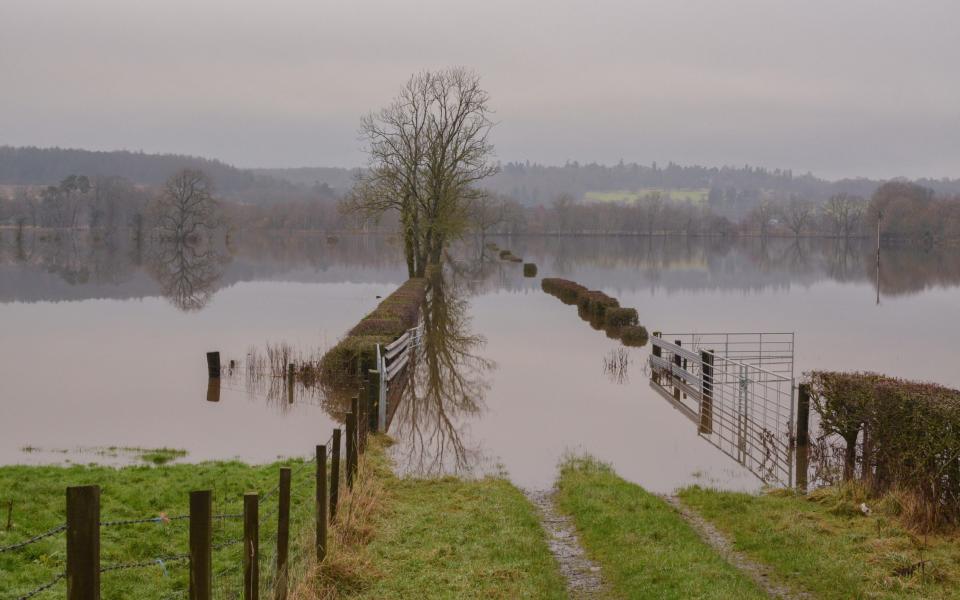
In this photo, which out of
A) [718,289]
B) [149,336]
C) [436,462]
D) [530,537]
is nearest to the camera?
[530,537]

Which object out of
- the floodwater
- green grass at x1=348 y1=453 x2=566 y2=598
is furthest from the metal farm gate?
green grass at x1=348 y1=453 x2=566 y2=598

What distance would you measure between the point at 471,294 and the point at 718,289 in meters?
18.8

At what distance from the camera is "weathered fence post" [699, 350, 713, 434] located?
19.6 meters

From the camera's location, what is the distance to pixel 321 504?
8664 mm

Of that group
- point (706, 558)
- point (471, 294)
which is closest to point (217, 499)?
point (706, 558)

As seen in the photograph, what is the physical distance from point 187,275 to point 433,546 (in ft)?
195

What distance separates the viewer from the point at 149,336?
1280 inches

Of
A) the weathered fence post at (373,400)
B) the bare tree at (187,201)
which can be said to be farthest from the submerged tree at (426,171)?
the bare tree at (187,201)

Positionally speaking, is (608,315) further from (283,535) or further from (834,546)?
(283,535)

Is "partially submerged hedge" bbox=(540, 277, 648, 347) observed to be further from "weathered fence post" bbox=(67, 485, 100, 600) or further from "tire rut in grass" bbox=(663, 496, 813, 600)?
"weathered fence post" bbox=(67, 485, 100, 600)

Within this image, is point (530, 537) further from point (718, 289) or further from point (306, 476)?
point (718, 289)

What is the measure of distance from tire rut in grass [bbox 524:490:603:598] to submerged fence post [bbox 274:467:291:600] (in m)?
3.21

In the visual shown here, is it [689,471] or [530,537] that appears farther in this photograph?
[689,471]

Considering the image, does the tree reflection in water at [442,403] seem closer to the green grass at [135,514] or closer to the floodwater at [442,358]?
the floodwater at [442,358]
